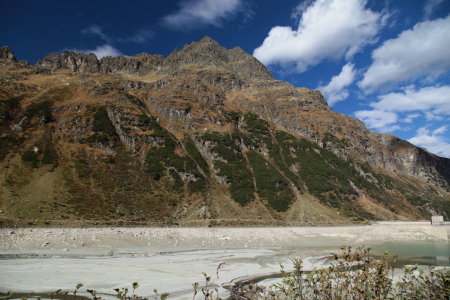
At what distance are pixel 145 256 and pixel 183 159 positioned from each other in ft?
207

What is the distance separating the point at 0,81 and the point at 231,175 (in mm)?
119210

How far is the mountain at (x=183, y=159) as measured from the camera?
6446 centimetres

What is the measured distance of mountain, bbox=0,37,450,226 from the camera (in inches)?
2538

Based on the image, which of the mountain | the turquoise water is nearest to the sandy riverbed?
the turquoise water

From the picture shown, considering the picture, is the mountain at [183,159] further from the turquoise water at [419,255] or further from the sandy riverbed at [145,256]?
the turquoise water at [419,255]

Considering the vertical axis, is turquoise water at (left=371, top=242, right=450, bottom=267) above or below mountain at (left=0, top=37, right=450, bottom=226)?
below

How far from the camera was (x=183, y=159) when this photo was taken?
91.6m

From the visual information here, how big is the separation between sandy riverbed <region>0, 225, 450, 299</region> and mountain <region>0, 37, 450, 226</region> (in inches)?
641

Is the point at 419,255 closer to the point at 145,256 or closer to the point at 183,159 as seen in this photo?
the point at 145,256

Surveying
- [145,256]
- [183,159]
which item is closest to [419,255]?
[145,256]

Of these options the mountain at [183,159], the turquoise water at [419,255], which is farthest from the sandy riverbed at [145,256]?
the mountain at [183,159]

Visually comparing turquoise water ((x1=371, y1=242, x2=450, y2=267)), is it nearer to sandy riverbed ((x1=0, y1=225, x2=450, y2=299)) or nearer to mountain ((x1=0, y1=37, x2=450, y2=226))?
sandy riverbed ((x1=0, y1=225, x2=450, y2=299))

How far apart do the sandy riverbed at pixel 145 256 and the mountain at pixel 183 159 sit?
16270 millimetres

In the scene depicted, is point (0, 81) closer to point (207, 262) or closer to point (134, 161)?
point (134, 161)
